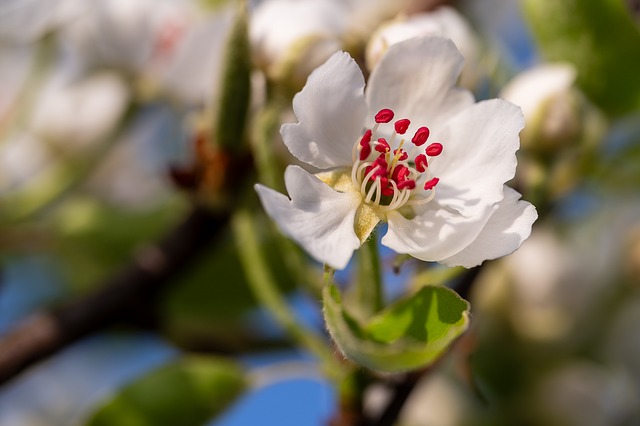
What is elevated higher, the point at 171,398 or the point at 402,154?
the point at 402,154

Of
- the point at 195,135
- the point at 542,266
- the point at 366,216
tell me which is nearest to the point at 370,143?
Result: the point at 366,216

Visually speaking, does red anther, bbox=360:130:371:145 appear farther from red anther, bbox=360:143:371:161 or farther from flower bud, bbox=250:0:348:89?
flower bud, bbox=250:0:348:89

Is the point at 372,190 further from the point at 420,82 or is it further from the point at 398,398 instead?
the point at 398,398

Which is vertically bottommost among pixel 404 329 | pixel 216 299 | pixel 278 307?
pixel 216 299

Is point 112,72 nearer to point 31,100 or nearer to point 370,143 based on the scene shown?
point 31,100

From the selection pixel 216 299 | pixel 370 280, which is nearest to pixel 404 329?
pixel 370 280

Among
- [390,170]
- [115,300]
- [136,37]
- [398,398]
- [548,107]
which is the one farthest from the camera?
[136,37]
